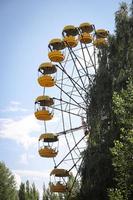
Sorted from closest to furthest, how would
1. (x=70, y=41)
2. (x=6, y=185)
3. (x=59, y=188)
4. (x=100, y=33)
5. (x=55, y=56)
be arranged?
(x=59, y=188) < (x=55, y=56) < (x=70, y=41) < (x=100, y=33) < (x=6, y=185)

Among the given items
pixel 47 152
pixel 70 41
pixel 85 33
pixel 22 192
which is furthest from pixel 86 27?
pixel 22 192

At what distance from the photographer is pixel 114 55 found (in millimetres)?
27422

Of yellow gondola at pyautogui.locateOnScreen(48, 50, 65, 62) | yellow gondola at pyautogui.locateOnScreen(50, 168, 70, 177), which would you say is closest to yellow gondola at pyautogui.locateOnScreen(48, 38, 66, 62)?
yellow gondola at pyautogui.locateOnScreen(48, 50, 65, 62)

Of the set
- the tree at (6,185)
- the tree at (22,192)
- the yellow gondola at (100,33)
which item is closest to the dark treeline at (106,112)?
the yellow gondola at (100,33)

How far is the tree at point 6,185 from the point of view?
57.1m

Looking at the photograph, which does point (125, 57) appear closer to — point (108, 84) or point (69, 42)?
point (108, 84)

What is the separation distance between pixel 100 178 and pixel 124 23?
1018 centimetres

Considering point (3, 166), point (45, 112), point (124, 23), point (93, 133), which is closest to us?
point (93, 133)

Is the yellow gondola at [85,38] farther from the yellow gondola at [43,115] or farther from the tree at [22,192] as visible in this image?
the tree at [22,192]

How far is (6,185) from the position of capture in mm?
58281

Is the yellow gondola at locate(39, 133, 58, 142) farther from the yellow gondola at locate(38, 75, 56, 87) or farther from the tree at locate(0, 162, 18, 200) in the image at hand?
the tree at locate(0, 162, 18, 200)

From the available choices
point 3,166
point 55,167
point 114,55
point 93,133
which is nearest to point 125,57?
point 114,55

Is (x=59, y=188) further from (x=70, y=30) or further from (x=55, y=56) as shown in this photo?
(x=70, y=30)

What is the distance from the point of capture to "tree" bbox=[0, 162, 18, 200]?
57.1m
